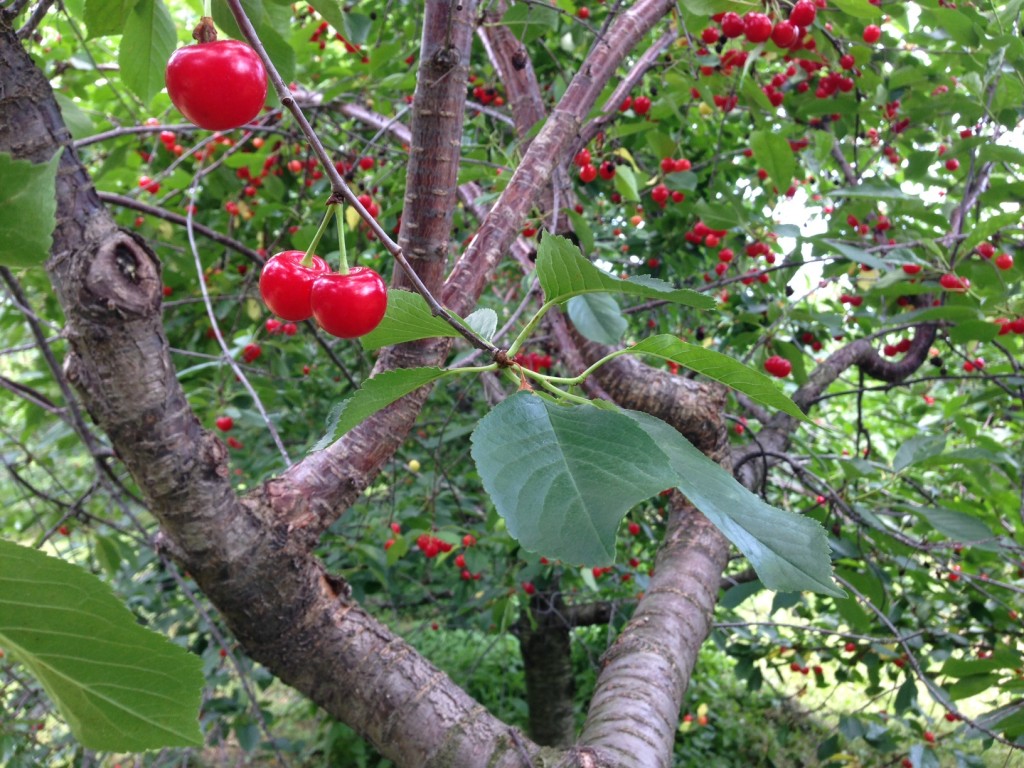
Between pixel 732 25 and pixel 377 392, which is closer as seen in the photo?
pixel 377 392

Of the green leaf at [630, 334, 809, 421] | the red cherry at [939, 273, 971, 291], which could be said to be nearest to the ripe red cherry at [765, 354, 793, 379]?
the red cherry at [939, 273, 971, 291]

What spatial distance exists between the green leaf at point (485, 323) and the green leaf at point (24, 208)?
1.36ft

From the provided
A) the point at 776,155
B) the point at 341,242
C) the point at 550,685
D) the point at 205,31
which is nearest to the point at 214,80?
the point at 205,31

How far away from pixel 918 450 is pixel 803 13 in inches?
53.1

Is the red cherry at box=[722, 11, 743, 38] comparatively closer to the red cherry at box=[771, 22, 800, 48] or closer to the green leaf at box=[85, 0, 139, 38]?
the red cherry at box=[771, 22, 800, 48]

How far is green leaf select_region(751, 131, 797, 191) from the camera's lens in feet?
7.38

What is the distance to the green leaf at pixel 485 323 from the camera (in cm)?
82

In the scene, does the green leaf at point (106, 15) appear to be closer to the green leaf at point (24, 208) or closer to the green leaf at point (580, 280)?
the green leaf at point (24, 208)

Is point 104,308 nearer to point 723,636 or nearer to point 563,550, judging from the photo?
point 563,550

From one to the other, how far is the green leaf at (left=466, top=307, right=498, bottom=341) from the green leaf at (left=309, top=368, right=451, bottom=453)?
15 centimetres

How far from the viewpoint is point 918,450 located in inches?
89.0

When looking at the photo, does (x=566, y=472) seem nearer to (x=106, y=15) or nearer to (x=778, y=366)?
(x=106, y=15)

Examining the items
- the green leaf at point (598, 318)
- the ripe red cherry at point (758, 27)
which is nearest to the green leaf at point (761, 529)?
the green leaf at point (598, 318)

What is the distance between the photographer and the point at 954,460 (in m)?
2.14
